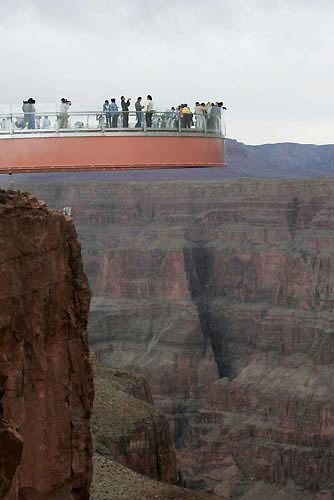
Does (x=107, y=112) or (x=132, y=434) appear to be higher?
(x=107, y=112)

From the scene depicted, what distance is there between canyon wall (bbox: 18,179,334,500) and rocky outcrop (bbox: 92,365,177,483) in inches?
1512

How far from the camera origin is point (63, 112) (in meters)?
42.3

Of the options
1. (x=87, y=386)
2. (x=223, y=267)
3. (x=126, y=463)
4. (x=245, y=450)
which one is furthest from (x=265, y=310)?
(x=87, y=386)

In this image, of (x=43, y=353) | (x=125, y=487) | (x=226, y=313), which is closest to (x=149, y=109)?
(x=125, y=487)

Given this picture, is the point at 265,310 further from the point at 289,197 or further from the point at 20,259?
the point at 20,259

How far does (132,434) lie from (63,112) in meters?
15.8

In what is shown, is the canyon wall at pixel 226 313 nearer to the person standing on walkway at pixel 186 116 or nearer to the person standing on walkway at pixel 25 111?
the person standing on walkway at pixel 186 116

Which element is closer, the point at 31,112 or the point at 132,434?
the point at 31,112

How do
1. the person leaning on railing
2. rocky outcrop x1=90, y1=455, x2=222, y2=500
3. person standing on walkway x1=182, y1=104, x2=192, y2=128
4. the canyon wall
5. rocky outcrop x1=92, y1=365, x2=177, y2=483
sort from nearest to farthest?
rocky outcrop x1=90, y1=455, x2=222, y2=500, the person leaning on railing, person standing on walkway x1=182, y1=104, x2=192, y2=128, rocky outcrop x1=92, y1=365, x2=177, y2=483, the canyon wall

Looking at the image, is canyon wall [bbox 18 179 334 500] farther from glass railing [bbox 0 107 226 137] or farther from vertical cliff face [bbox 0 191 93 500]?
vertical cliff face [bbox 0 191 93 500]

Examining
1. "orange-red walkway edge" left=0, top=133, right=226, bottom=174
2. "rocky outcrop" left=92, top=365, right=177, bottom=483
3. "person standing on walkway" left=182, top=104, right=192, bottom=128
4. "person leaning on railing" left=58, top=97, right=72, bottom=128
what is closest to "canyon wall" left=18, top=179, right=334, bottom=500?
"rocky outcrop" left=92, top=365, right=177, bottom=483

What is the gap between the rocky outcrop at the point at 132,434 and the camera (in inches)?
1975

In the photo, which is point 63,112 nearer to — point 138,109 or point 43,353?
point 138,109

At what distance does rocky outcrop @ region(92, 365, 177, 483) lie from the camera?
5016cm
